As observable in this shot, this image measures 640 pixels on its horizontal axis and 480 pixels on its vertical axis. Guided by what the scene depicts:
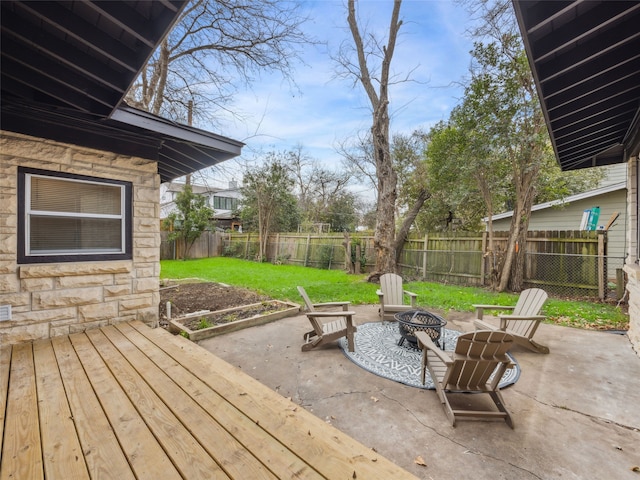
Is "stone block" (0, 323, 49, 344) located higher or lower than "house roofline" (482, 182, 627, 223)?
lower

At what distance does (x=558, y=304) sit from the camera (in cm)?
617

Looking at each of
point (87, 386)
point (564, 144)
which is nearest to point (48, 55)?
point (87, 386)

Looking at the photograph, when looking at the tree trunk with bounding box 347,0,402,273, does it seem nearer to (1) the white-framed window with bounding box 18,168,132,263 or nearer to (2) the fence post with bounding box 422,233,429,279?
(2) the fence post with bounding box 422,233,429,279

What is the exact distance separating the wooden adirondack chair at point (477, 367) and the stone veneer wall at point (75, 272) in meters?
3.41

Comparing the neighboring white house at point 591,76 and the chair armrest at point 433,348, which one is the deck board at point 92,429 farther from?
the neighboring white house at point 591,76

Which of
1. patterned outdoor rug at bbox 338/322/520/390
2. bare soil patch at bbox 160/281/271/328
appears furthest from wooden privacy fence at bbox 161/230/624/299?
bare soil patch at bbox 160/281/271/328

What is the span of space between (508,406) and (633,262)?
3384mm

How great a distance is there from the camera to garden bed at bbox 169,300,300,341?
4270 mm

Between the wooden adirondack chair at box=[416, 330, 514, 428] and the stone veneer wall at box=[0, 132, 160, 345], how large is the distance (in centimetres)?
341

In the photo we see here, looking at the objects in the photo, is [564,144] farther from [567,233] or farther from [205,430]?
[205,430]

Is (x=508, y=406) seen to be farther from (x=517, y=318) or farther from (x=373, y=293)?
(x=373, y=293)

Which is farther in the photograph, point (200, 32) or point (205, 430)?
point (200, 32)

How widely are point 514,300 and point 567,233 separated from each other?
97.9 inches

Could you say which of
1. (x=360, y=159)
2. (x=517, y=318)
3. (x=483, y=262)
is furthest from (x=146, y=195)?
(x=360, y=159)
